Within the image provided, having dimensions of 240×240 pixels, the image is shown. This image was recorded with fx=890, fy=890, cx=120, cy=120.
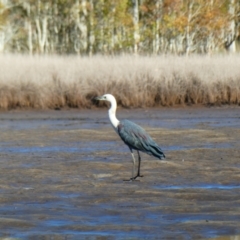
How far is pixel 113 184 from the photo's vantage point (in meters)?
10.7

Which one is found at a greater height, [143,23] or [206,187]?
[206,187]

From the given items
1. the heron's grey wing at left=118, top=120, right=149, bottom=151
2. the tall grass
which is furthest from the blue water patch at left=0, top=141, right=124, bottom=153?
the tall grass

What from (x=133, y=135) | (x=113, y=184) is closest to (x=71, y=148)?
(x=133, y=135)

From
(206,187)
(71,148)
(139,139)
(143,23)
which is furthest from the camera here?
(143,23)

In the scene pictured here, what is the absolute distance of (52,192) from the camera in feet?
33.1

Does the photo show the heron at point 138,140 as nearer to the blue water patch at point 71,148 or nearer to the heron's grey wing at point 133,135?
the heron's grey wing at point 133,135

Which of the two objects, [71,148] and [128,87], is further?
[128,87]

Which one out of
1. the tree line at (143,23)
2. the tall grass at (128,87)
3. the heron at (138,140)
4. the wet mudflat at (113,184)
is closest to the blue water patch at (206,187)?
the wet mudflat at (113,184)

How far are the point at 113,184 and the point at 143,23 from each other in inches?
1274

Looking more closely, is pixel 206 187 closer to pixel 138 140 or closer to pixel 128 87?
pixel 138 140

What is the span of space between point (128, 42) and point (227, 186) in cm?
2991

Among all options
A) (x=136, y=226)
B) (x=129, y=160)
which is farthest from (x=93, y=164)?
(x=136, y=226)

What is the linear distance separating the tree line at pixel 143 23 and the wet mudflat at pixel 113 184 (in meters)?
19.8

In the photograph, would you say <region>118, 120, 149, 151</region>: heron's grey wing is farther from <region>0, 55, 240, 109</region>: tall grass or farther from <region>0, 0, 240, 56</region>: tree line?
<region>0, 0, 240, 56</region>: tree line
